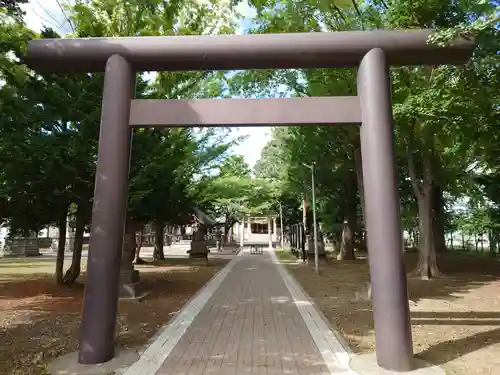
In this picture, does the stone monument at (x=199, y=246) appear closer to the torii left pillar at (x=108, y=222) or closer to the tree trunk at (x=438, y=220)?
the tree trunk at (x=438, y=220)

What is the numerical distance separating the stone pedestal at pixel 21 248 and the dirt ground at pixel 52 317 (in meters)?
14.4

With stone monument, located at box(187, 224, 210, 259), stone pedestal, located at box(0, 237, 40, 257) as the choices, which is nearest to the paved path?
stone monument, located at box(187, 224, 210, 259)

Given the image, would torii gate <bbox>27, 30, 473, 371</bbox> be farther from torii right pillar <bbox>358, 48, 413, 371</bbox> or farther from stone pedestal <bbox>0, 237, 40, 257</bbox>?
stone pedestal <bbox>0, 237, 40, 257</bbox>

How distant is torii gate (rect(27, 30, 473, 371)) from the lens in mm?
5105

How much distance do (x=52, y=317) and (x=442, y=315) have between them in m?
7.87

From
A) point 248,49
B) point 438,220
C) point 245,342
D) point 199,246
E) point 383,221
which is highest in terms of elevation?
point 248,49

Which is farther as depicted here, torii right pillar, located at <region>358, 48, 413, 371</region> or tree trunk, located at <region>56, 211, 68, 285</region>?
tree trunk, located at <region>56, 211, 68, 285</region>

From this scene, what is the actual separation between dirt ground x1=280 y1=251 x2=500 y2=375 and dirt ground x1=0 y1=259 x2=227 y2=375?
11.5ft

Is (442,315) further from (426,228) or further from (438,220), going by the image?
(438,220)

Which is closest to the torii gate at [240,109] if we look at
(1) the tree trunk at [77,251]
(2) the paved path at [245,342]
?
(2) the paved path at [245,342]

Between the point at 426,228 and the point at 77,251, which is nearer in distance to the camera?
Result: the point at 77,251

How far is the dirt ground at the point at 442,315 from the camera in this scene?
5.46 m

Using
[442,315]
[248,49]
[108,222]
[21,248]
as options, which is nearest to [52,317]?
[108,222]

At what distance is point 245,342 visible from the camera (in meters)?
6.16
